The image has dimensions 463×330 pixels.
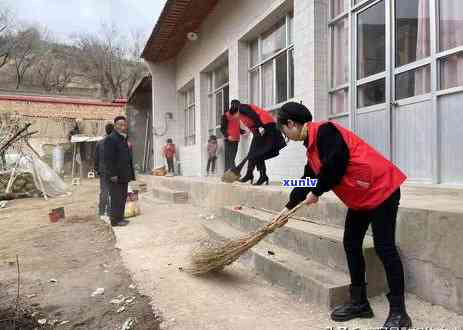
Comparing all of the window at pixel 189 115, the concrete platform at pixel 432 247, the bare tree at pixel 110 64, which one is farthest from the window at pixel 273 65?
the bare tree at pixel 110 64

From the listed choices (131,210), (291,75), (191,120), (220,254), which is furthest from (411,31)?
(191,120)

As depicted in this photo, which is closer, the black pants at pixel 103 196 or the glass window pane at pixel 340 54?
the glass window pane at pixel 340 54

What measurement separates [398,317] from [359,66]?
4055mm

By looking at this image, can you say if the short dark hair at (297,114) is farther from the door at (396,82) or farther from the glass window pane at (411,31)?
the glass window pane at (411,31)

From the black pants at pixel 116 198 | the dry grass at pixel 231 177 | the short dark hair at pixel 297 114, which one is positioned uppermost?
the short dark hair at pixel 297 114

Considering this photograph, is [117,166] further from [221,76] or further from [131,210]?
[221,76]

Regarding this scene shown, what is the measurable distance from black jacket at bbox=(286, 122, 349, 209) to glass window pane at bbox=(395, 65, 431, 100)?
2.70 m

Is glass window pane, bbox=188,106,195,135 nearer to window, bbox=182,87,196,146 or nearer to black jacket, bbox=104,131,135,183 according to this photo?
window, bbox=182,87,196,146

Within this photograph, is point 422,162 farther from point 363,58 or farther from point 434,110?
point 363,58

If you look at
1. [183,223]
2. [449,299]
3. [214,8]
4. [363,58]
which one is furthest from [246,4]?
[449,299]

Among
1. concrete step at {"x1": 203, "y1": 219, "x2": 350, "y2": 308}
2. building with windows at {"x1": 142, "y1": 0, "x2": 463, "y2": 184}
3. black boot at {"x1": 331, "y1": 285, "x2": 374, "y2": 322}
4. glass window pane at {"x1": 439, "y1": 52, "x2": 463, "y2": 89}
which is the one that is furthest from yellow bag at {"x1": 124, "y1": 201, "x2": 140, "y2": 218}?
glass window pane at {"x1": 439, "y1": 52, "x2": 463, "y2": 89}

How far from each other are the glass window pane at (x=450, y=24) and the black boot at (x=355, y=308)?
3.04 meters

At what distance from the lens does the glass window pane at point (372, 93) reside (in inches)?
206

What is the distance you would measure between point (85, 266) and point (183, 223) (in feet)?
6.58
